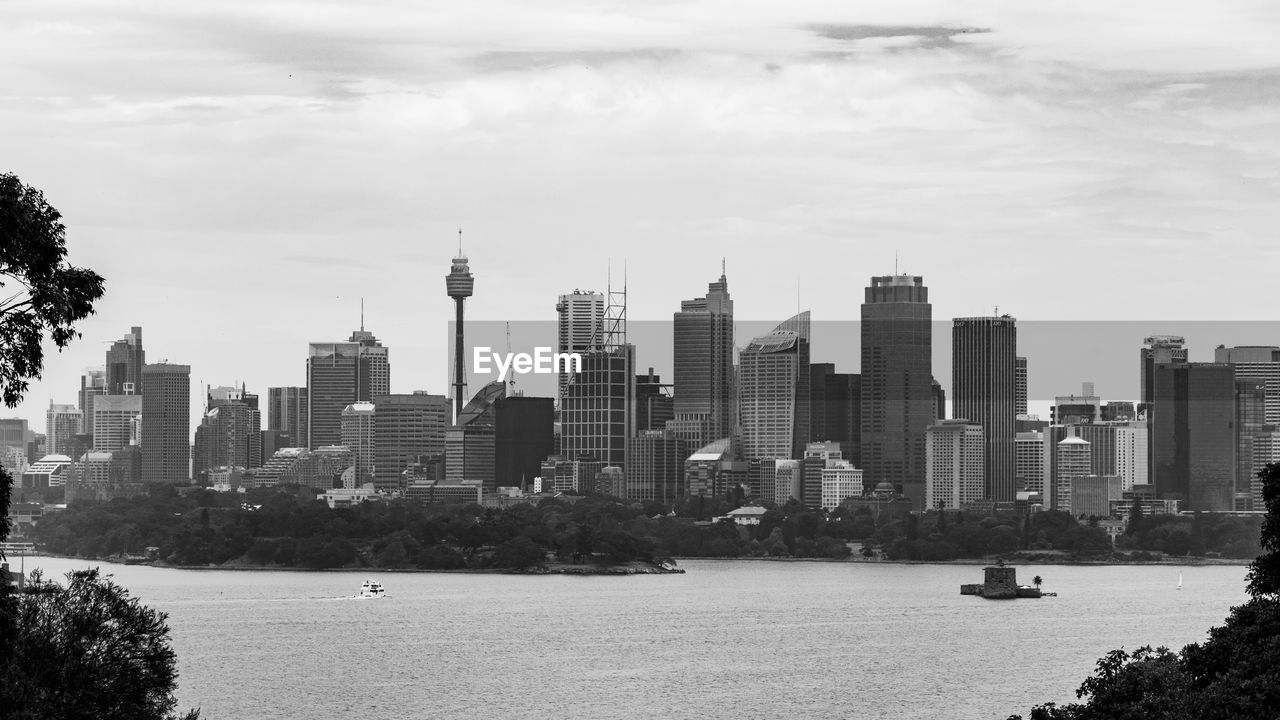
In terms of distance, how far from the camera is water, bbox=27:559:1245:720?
2650 inches

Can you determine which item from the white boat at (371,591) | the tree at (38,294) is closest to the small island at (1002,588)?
the white boat at (371,591)

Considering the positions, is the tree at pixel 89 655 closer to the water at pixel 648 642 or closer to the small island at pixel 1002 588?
the water at pixel 648 642

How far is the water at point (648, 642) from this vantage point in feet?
221

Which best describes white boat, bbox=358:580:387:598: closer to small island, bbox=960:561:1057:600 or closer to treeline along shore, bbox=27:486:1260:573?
treeline along shore, bbox=27:486:1260:573

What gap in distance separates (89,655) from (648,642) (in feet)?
212

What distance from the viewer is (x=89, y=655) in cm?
2614

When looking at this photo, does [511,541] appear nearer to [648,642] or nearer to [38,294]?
[648,642]

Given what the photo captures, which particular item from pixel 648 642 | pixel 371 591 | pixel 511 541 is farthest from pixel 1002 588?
pixel 511 541

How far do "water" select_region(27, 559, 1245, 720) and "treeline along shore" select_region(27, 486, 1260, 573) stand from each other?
1340cm

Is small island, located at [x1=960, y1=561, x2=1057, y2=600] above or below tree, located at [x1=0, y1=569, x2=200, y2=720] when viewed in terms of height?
below

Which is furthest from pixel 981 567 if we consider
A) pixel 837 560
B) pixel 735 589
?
pixel 735 589

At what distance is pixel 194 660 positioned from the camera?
262 ft

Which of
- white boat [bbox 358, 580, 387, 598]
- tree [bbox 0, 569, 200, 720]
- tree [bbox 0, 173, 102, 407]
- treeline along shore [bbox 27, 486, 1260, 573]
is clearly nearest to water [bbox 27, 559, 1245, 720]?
white boat [bbox 358, 580, 387, 598]

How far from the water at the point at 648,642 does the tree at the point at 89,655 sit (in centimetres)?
3478
